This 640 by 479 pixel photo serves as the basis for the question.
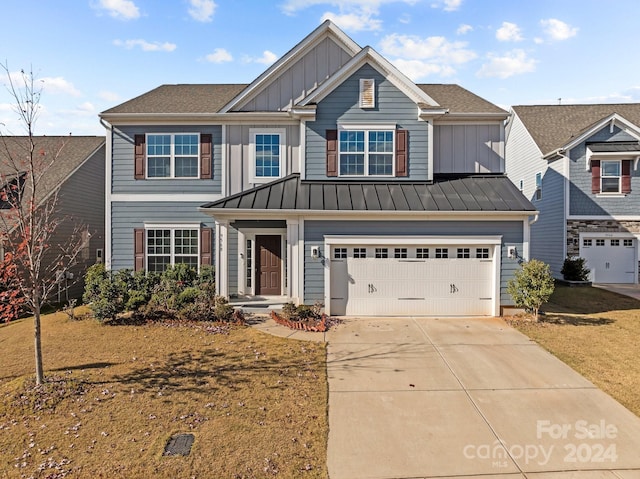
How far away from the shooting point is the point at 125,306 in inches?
405

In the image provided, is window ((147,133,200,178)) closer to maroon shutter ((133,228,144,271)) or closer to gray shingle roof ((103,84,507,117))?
gray shingle roof ((103,84,507,117))

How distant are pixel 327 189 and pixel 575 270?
1252 centimetres

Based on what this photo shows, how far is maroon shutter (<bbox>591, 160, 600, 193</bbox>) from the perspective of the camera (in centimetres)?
1706

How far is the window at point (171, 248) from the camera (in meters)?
12.9

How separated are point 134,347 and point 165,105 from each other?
9259 millimetres

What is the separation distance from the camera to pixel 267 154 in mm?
12992

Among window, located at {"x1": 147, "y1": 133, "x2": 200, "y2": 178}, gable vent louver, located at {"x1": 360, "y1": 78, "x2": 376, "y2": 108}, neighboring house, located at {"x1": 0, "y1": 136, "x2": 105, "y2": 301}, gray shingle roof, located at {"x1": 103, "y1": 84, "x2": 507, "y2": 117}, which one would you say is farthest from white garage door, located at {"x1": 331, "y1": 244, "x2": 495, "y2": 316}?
neighboring house, located at {"x1": 0, "y1": 136, "x2": 105, "y2": 301}

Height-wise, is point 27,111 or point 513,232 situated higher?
point 27,111

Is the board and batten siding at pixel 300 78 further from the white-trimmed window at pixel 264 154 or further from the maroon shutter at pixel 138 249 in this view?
the maroon shutter at pixel 138 249

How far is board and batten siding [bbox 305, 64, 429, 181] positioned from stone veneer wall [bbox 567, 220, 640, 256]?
401 inches

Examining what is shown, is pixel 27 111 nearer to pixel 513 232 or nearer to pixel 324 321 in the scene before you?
pixel 324 321

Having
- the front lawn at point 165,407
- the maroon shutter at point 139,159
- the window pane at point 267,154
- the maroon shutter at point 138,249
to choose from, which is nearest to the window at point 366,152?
the window pane at point 267,154

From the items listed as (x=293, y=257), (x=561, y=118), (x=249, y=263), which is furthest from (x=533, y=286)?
(x=561, y=118)

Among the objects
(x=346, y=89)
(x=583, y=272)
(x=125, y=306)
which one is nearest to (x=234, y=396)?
(x=125, y=306)
